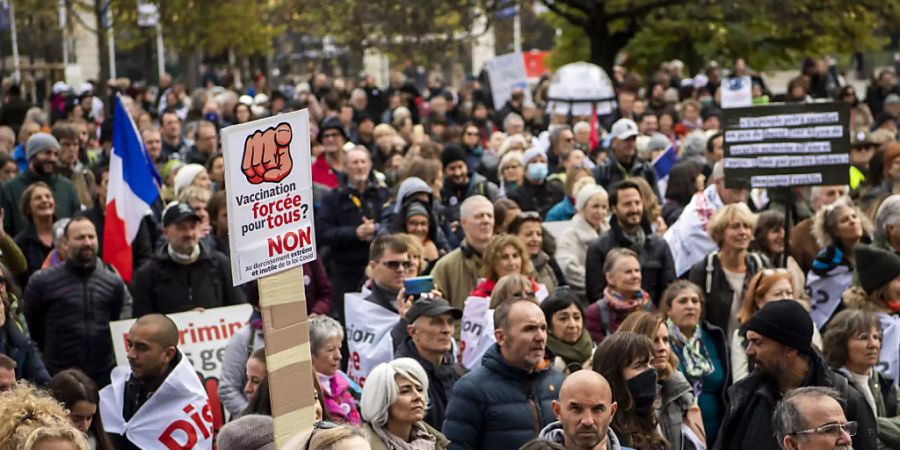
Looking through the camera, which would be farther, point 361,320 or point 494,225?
point 494,225

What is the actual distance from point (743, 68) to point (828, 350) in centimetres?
2052

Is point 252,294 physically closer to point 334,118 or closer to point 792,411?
point 792,411

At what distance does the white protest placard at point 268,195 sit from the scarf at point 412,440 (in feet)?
3.72

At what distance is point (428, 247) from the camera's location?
1127 centimetres

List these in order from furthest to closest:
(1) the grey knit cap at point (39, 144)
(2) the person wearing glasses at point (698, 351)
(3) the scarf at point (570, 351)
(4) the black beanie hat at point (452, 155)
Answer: (4) the black beanie hat at point (452, 155), (1) the grey knit cap at point (39, 144), (2) the person wearing glasses at point (698, 351), (3) the scarf at point (570, 351)

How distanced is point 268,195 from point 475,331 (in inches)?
129

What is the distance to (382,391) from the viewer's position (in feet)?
23.0

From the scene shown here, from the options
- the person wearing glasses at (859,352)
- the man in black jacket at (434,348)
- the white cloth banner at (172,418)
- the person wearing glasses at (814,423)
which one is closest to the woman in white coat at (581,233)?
the man in black jacket at (434,348)

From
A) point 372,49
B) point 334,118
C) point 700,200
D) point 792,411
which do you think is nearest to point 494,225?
point 700,200

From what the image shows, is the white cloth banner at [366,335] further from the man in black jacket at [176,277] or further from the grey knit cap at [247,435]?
the grey knit cap at [247,435]

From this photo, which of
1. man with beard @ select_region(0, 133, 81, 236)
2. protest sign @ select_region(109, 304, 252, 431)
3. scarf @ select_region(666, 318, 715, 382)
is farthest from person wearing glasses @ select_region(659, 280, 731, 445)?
man with beard @ select_region(0, 133, 81, 236)

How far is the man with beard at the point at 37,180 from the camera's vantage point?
13352mm

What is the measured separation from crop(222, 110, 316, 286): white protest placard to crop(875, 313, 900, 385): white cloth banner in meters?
4.05

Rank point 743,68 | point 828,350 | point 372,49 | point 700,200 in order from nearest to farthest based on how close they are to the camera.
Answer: point 828,350, point 700,200, point 743,68, point 372,49
